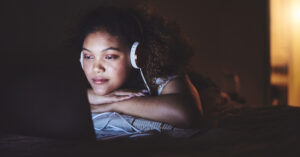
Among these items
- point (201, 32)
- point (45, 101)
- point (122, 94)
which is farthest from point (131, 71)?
point (201, 32)

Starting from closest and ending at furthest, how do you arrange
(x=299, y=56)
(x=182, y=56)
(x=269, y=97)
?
(x=182, y=56) → (x=269, y=97) → (x=299, y=56)

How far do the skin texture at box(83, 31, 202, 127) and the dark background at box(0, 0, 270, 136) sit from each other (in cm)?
16

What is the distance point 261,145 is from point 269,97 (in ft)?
8.17

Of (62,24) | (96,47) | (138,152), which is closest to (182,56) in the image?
(96,47)

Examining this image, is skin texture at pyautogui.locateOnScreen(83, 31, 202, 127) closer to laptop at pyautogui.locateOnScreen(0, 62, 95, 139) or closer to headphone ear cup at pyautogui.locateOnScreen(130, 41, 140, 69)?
headphone ear cup at pyautogui.locateOnScreen(130, 41, 140, 69)

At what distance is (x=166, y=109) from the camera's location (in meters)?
0.88

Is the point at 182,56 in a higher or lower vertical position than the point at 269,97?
higher

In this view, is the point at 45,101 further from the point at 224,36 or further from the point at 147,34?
the point at 224,36

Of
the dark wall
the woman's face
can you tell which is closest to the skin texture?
the woman's face

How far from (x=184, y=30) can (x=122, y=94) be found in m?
1.29

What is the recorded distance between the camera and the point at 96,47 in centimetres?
90

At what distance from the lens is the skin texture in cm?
88

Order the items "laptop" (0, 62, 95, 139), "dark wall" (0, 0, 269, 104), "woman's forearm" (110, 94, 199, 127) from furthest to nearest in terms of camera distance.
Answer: "dark wall" (0, 0, 269, 104) < "woman's forearm" (110, 94, 199, 127) < "laptop" (0, 62, 95, 139)

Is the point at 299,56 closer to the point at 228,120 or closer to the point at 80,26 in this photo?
the point at 228,120
